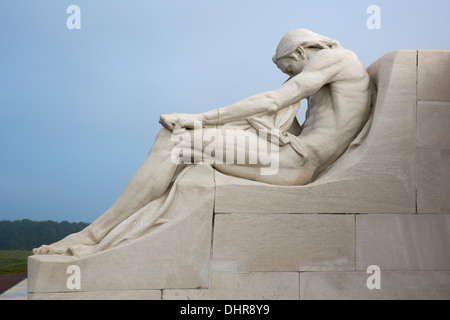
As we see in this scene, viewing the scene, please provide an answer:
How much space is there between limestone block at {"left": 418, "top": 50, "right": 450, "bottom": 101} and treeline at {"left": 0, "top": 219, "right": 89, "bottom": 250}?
770 centimetres

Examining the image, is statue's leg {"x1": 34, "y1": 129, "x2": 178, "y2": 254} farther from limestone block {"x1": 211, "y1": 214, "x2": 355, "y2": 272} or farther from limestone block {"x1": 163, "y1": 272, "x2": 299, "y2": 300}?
limestone block {"x1": 163, "y1": 272, "x2": 299, "y2": 300}

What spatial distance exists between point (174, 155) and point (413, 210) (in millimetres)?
2036

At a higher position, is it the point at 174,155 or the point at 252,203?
the point at 174,155

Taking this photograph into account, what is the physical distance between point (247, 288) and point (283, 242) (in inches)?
18.3

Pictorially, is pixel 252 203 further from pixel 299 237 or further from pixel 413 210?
pixel 413 210

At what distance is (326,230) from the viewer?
15.0ft

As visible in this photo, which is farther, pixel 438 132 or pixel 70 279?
pixel 438 132

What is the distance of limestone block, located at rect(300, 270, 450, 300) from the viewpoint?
452 centimetres

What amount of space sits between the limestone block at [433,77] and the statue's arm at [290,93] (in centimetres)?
66

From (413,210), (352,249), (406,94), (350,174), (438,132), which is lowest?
(352,249)

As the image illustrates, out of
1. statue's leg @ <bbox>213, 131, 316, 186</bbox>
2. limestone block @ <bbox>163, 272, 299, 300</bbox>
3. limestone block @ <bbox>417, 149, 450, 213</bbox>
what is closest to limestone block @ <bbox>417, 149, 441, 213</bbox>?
limestone block @ <bbox>417, 149, 450, 213</bbox>

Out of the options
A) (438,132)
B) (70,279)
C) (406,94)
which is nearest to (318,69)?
(406,94)

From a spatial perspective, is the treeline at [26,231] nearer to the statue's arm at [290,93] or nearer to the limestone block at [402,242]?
the statue's arm at [290,93]

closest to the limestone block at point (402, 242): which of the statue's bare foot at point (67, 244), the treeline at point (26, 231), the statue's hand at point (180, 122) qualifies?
the statue's hand at point (180, 122)
